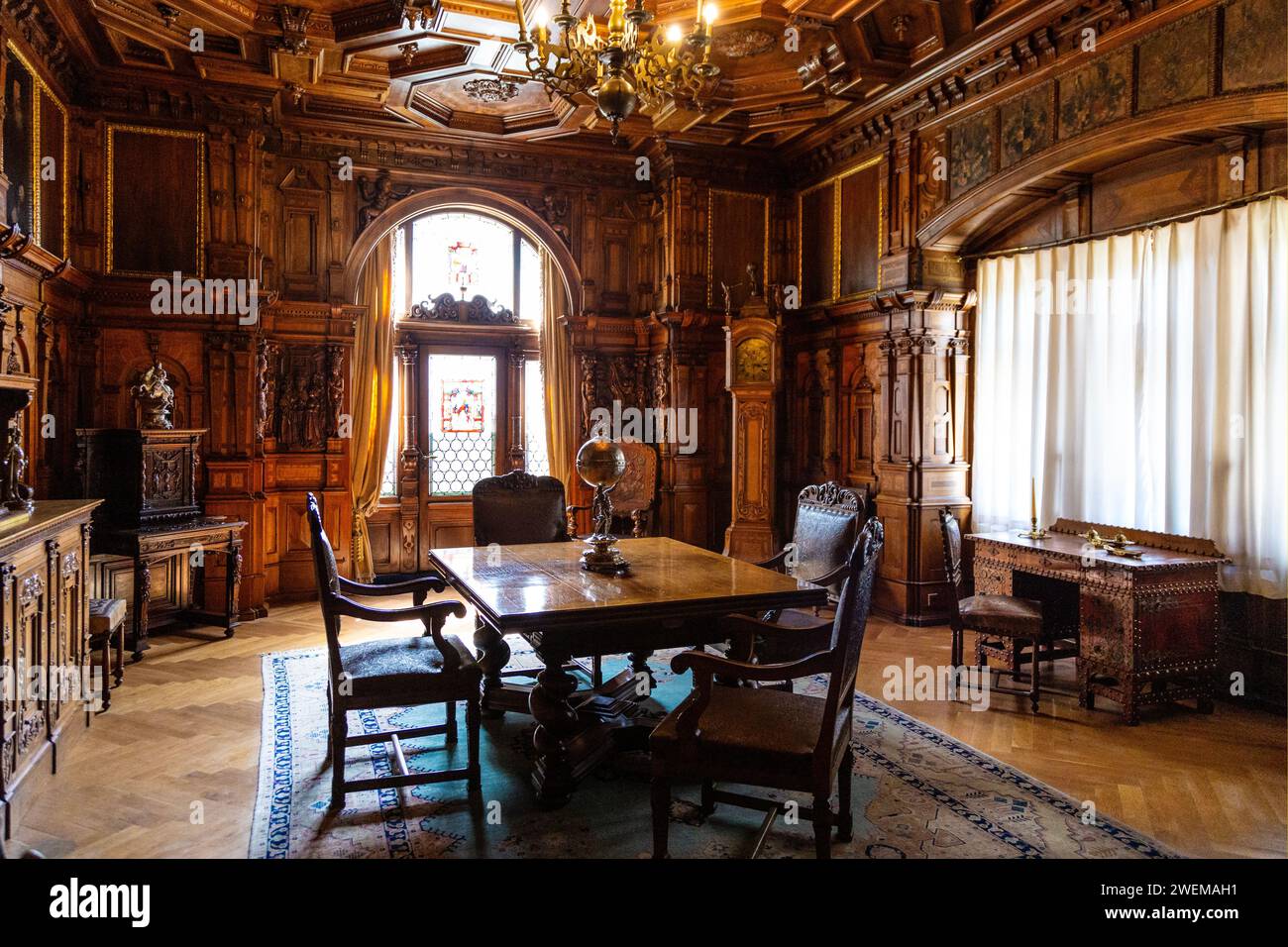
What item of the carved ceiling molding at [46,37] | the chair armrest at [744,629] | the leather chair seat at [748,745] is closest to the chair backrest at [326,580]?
the leather chair seat at [748,745]

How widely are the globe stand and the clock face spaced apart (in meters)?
3.47

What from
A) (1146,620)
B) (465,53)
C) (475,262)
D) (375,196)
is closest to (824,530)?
(1146,620)

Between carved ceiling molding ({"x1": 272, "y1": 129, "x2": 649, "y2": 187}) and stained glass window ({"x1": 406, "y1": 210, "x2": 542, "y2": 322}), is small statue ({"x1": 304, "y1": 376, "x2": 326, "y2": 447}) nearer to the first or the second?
stained glass window ({"x1": 406, "y1": 210, "x2": 542, "y2": 322})

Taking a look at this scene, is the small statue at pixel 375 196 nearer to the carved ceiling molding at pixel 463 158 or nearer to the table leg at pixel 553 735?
the carved ceiling molding at pixel 463 158

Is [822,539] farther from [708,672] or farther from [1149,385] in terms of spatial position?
[1149,385]

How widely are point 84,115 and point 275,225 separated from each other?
154cm

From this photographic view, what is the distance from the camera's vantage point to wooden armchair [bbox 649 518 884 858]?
2688 millimetres

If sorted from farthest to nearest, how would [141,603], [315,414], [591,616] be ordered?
[315,414] → [141,603] → [591,616]

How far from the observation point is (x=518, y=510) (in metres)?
5.29

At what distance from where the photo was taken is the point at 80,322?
20.9ft

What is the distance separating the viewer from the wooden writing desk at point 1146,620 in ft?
14.5

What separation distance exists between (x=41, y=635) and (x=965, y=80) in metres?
6.56
